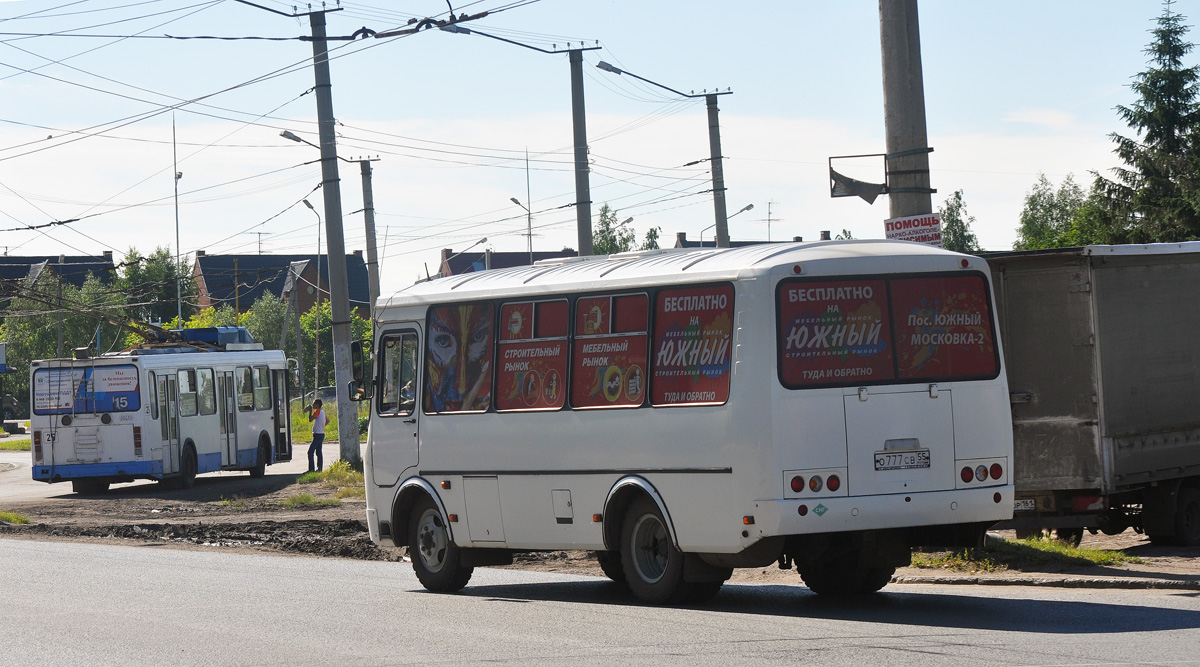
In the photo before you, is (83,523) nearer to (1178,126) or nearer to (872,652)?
(872,652)

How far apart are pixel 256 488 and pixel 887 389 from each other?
22.3 meters

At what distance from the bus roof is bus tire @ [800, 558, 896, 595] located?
2.48 meters

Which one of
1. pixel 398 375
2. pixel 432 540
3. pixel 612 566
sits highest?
pixel 398 375

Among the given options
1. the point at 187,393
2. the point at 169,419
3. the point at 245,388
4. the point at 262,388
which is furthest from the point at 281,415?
the point at 169,419

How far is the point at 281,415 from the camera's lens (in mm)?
37656

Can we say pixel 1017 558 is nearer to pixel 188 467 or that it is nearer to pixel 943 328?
pixel 943 328

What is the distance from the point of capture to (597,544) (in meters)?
12.5

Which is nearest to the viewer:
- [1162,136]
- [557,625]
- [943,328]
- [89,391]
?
[557,625]

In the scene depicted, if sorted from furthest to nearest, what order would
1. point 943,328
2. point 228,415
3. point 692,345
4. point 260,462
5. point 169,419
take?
point 260,462 < point 228,415 < point 169,419 < point 692,345 < point 943,328

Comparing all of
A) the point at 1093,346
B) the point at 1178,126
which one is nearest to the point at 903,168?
the point at 1093,346

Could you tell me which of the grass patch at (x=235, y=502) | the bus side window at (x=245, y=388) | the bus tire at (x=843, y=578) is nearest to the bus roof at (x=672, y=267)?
the bus tire at (x=843, y=578)

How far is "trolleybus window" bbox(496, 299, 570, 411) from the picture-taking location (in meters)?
13.0

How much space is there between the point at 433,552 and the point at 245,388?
22568mm

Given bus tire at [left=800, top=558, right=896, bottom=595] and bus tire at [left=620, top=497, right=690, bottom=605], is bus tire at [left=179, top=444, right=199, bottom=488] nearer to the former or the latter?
bus tire at [left=620, top=497, right=690, bottom=605]
